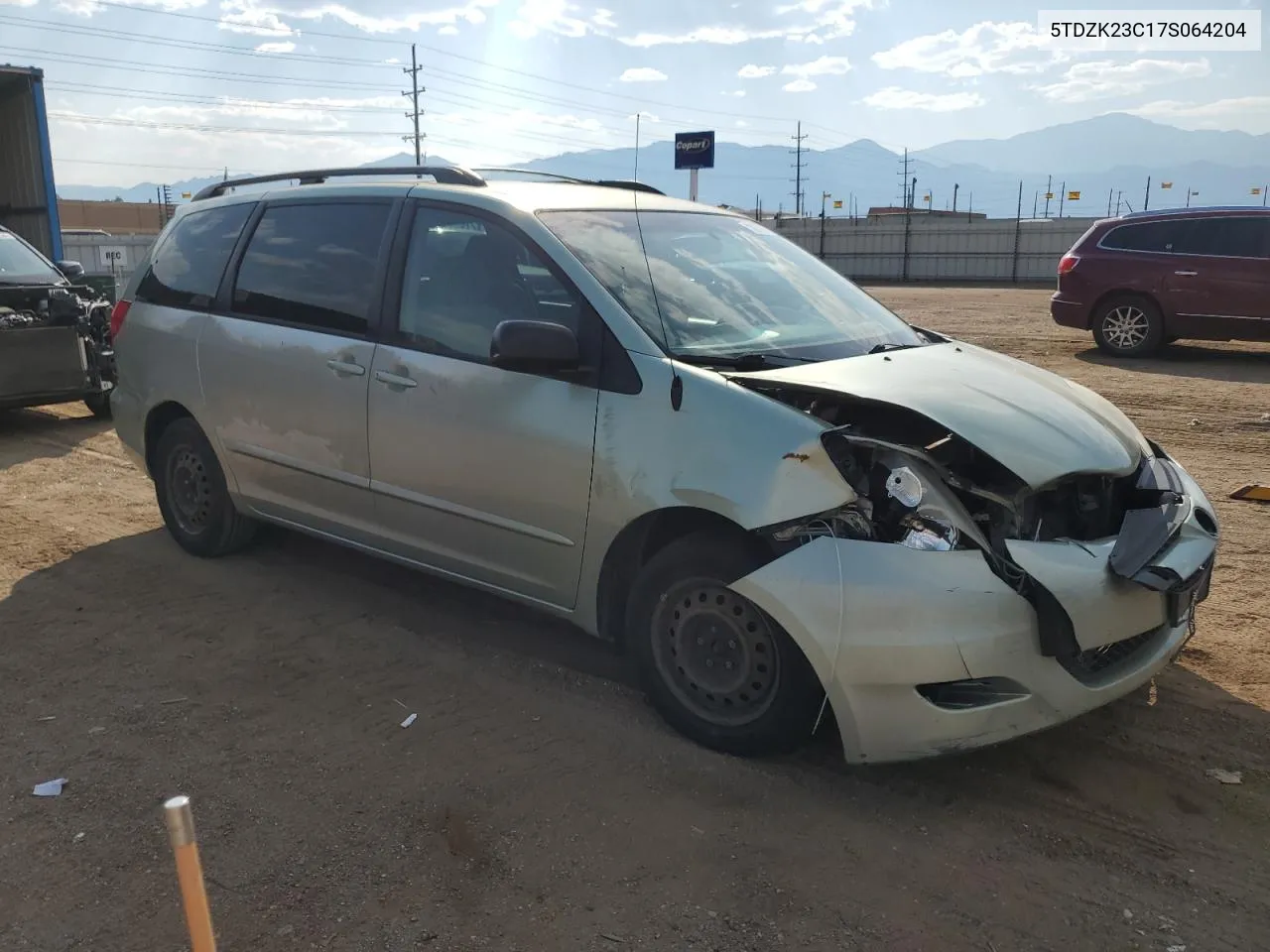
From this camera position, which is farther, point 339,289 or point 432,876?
point 339,289

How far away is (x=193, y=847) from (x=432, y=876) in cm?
129

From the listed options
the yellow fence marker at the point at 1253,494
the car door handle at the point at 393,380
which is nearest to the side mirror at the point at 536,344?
the car door handle at the point at 393,380

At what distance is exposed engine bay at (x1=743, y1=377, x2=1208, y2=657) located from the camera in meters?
2.93

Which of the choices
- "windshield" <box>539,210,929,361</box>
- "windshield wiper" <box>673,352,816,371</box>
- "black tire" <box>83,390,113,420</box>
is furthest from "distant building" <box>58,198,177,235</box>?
"windshield wiper" <box>673,352,816,371</box>

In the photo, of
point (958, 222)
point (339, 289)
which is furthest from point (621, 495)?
point (958, 222)

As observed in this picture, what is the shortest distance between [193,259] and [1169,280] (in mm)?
11076

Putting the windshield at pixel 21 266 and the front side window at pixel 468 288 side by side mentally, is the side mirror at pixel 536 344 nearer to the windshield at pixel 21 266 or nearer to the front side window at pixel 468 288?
the front side window at pixel 468 288

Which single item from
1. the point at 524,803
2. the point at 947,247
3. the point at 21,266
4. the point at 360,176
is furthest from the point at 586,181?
the point at 947,247

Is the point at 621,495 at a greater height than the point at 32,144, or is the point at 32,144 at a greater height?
the point at 32,144

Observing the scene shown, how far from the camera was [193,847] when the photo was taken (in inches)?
62.2

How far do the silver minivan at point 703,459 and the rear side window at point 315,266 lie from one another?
15 millimetres

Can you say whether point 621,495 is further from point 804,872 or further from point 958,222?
point 958,222

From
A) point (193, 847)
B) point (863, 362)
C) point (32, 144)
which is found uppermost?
point (32, 144)

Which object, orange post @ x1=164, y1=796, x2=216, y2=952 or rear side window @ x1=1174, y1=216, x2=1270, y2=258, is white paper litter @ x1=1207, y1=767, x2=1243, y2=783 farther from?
rear side window @ x1=1174, y1=216, x2=1270, y2=258
